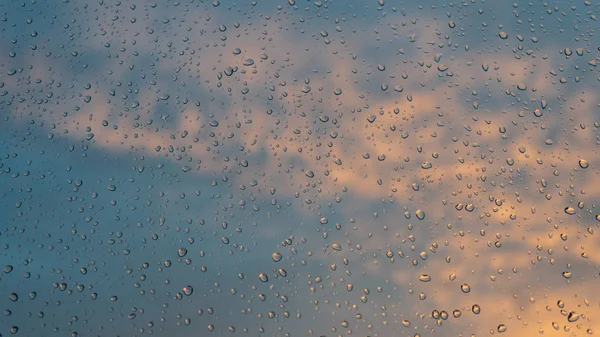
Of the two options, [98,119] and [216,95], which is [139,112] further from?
[216,95]

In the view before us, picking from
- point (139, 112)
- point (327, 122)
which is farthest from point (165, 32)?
point (327, 122)

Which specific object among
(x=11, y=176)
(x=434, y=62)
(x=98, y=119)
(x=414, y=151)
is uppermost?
(x=434, y=62)

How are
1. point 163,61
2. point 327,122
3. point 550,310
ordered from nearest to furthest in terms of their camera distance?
point 550,310 → point 327,122 → point 163,61

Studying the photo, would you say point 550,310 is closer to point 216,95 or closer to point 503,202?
point 503,202

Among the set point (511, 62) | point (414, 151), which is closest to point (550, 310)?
point (414, 151)

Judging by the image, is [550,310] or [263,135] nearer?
[550,310]

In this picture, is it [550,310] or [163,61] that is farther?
[163,61]

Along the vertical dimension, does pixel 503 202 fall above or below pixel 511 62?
below

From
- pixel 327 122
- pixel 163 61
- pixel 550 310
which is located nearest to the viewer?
Answer: pixel 550 310

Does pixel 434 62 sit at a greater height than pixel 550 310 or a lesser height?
greater
